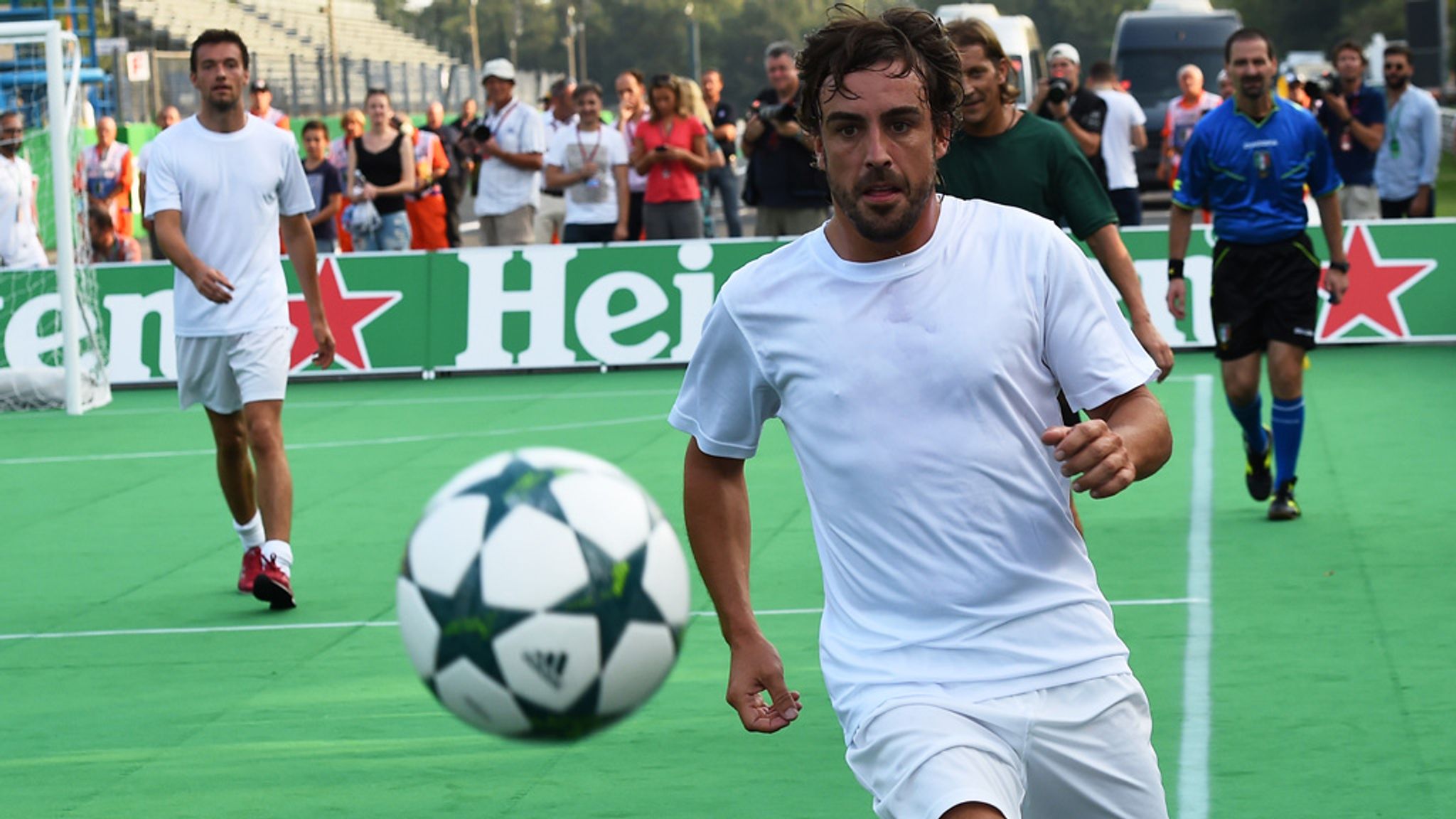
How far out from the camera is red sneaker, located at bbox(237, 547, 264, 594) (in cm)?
921

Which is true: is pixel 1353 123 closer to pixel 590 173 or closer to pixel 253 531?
pixel 590 173

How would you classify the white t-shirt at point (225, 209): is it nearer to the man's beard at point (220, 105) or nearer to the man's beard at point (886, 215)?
the man's beard at point (220, 105)

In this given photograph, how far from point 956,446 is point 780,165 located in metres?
13.2

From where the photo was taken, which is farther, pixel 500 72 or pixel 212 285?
pixel 500 72

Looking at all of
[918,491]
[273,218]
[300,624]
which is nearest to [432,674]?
[918,491]

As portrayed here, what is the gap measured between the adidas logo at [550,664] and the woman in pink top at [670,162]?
551 inches

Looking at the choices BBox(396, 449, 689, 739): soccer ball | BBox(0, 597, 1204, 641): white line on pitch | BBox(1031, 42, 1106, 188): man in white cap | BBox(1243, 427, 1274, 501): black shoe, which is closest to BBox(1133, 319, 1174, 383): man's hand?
BBox(0, 597, 1204, 641): white line on pitch

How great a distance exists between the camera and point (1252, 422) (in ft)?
32.7

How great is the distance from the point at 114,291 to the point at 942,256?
14.5m

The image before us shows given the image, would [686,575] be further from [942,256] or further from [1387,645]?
[1387,645]

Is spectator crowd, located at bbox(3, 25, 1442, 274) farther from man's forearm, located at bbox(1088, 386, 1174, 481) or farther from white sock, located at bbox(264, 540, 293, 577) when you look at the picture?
man's forearm, located at bbox(1088, 386, 1174, 481)

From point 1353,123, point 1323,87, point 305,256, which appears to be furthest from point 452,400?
point 1323,87

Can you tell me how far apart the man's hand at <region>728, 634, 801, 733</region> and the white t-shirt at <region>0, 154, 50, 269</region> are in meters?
15.1

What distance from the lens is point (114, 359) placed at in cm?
1731
